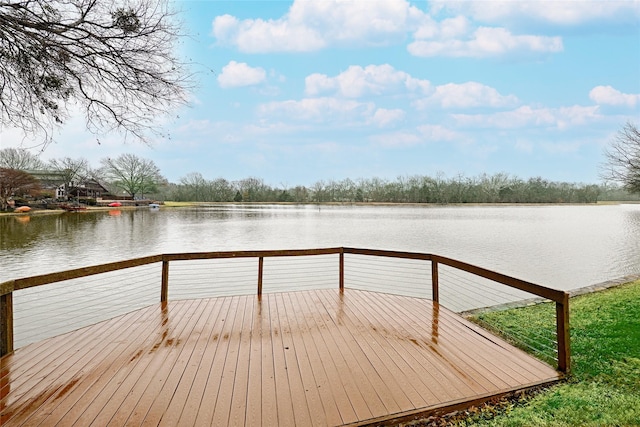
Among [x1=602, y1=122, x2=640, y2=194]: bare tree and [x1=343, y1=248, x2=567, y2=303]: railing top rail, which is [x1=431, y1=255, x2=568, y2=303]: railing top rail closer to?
[x1=343, y1=248, x2=567, y2=303]: railing top rail

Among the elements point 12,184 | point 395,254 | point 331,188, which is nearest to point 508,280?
point 395,254

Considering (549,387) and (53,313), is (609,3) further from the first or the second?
(53,313)

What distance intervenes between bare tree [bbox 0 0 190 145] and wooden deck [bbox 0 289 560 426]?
202 centimetres

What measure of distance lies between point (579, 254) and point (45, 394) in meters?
13.6

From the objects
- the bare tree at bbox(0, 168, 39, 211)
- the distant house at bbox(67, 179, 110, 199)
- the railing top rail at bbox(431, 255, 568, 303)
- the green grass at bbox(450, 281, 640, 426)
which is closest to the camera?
the green grass at bbox(450, 281, 640, 426)

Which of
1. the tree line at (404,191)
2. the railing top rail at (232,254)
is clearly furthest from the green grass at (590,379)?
the tree line at (404,191)

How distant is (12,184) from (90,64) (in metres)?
36.7

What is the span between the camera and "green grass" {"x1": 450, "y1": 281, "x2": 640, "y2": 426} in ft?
6.29

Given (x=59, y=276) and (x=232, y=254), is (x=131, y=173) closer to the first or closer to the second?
(x=232, y=254)

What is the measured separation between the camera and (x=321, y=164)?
248ft

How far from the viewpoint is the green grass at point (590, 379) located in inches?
75.5

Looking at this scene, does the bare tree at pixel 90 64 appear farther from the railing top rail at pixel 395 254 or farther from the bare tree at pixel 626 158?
the bare tree at pixel 626 158

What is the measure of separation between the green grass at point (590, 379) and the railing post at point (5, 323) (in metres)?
3.42

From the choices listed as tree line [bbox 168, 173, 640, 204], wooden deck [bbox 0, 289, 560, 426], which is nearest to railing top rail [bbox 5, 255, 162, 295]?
wooden deck [bbox 0, 289, 560, 426]
